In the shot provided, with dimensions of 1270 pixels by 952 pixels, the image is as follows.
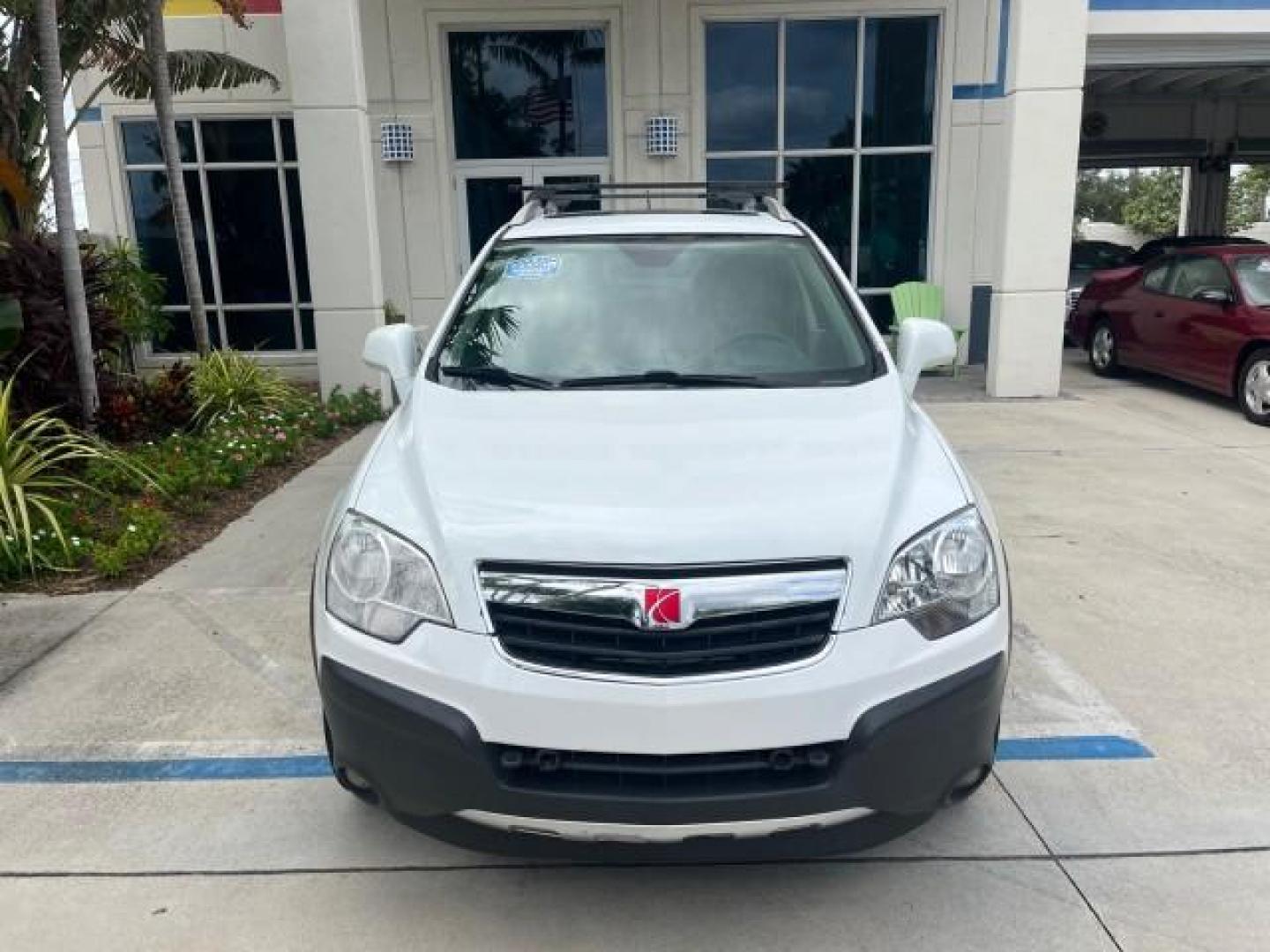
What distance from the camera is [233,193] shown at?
12680 millimetres

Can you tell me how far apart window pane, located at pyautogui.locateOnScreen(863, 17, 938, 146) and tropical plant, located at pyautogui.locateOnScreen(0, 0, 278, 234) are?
7407 mm

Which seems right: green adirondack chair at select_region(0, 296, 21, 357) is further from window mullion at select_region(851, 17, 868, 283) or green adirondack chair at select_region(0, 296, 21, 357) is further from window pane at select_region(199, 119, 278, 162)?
window mullion at select_region(851, 17, 868, 283)

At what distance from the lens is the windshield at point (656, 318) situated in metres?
3.57

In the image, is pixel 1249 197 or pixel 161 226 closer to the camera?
pixel 161 226

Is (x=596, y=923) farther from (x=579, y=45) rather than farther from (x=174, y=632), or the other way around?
Answer: (x=579, y=45)

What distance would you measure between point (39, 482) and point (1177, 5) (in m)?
12.0

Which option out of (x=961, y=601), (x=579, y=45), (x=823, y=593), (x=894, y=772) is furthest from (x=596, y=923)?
(x=579, y=45)

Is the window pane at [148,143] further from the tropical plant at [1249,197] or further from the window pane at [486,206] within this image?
the tropical plant at [1249,197]

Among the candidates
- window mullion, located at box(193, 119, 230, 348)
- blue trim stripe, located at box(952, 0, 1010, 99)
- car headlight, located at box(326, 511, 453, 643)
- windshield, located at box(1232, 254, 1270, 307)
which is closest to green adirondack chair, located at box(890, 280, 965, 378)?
blue trim stripe, located at box(952, 0, 1010, 99)

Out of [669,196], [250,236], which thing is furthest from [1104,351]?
[250,236]

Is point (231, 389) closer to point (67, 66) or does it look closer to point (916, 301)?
point (67, 66)

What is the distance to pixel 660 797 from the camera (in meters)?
2.36

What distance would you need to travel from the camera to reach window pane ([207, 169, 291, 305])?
1265 cm

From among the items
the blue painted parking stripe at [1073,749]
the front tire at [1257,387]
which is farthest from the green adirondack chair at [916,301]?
the blue painted parking stripe at [1073,749]
